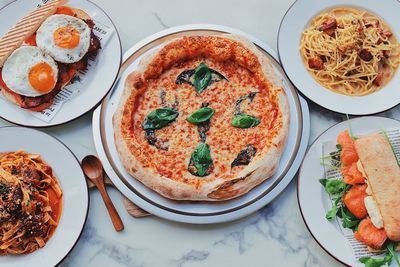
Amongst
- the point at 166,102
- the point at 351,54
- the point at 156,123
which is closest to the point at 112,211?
the point at 156,123

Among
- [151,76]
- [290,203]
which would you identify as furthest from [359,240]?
[151,76]

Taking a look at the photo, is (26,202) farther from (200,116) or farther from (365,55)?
(365,55)

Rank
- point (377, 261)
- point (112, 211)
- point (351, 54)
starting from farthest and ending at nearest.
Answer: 1. point (351, 54)
2. point (112, 211)
3. point (377, 261)

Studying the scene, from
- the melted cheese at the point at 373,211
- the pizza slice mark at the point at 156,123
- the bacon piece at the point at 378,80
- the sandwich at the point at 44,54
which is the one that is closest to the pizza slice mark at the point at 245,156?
the pizza slice mark at the point at 156,123

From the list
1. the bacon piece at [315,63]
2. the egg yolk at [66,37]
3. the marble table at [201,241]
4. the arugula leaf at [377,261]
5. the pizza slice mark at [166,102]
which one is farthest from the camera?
the bacon piece at [315,63]

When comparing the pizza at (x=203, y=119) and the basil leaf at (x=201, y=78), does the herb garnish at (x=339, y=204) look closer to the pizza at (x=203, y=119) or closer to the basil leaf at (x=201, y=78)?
the pizza at (x=203, y=119)

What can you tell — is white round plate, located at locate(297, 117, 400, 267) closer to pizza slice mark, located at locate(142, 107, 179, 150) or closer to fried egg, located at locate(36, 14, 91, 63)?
pizza slice mark, located at locate(142, 107, 179, 150)
